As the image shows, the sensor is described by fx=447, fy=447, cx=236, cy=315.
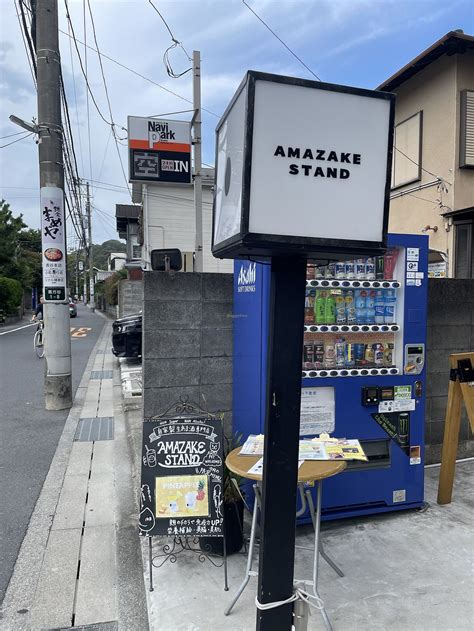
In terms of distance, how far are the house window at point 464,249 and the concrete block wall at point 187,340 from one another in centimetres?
662

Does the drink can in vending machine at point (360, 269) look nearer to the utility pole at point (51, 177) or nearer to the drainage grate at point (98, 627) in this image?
the drainage grate at point (98, 627)

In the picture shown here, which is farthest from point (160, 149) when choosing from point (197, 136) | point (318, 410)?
point (318, 410)

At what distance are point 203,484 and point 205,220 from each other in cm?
1323

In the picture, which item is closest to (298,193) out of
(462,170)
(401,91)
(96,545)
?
(96,545)

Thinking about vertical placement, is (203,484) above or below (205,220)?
below

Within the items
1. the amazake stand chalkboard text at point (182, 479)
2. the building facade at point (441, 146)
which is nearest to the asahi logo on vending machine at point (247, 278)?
the amazake stand chalkboard text at point (182, 479)

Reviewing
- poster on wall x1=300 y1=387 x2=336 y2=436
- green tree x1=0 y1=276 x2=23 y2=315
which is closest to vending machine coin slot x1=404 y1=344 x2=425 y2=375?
poster on wall x1=300 y1=387 x2=336 y2=436

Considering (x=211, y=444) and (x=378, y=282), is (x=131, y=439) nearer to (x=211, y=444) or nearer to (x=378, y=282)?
(x=211, y=444)

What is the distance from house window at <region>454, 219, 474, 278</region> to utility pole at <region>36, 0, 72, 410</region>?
7287 millimetres

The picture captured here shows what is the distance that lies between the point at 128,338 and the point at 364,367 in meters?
7.86

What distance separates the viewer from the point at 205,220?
15.2m

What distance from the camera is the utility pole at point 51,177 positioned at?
6.46 m

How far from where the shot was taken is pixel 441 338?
4301 millimetres

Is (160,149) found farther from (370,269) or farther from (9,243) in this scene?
(9,243)
